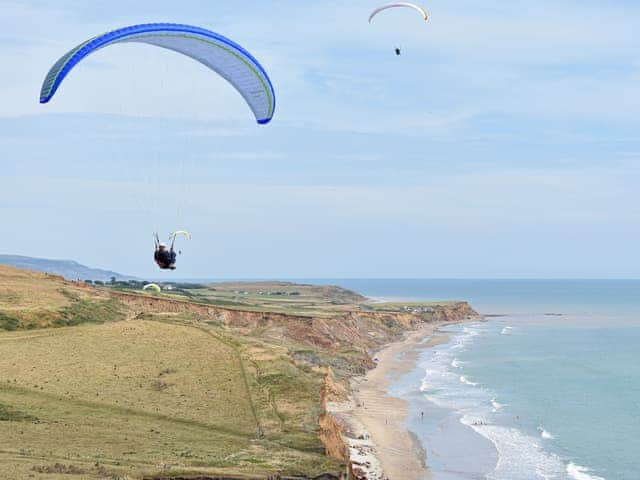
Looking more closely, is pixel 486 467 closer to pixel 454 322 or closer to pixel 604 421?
pixel 604 421

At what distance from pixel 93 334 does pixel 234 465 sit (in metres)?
22.4

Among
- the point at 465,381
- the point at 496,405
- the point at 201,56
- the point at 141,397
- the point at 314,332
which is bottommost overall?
the point at 496,405

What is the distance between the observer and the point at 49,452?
2636cm

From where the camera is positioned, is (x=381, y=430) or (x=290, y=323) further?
(x=290, y=323)

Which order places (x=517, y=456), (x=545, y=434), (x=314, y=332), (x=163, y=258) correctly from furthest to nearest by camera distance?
(x=314, y=332) < (x=545, y=434) < (x=517, y=456) < (x=163, y=258)

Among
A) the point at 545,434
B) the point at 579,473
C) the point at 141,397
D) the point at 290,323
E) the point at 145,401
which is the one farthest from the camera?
the point at 290,323

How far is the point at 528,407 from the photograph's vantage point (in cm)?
5625

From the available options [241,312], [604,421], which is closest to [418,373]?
[241,312]

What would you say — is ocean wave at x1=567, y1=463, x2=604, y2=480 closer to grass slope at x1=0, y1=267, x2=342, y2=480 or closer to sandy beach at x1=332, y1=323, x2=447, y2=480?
sandy beach at x1=332, y1=323, x2=447, y2=480

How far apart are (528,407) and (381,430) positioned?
49.4 ft

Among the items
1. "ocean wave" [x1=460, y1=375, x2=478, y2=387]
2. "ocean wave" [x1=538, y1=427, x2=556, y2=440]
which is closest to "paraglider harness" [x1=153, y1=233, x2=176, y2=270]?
"ocean wave" [x1=538, y1=427, x2=556, y2=440]

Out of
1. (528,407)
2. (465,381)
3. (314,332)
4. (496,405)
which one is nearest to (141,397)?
(496,405)

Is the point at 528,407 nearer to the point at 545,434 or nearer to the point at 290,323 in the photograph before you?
the point at 545,434

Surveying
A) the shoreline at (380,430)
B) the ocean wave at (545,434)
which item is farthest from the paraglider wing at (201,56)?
the ocean wave at (545,434)
